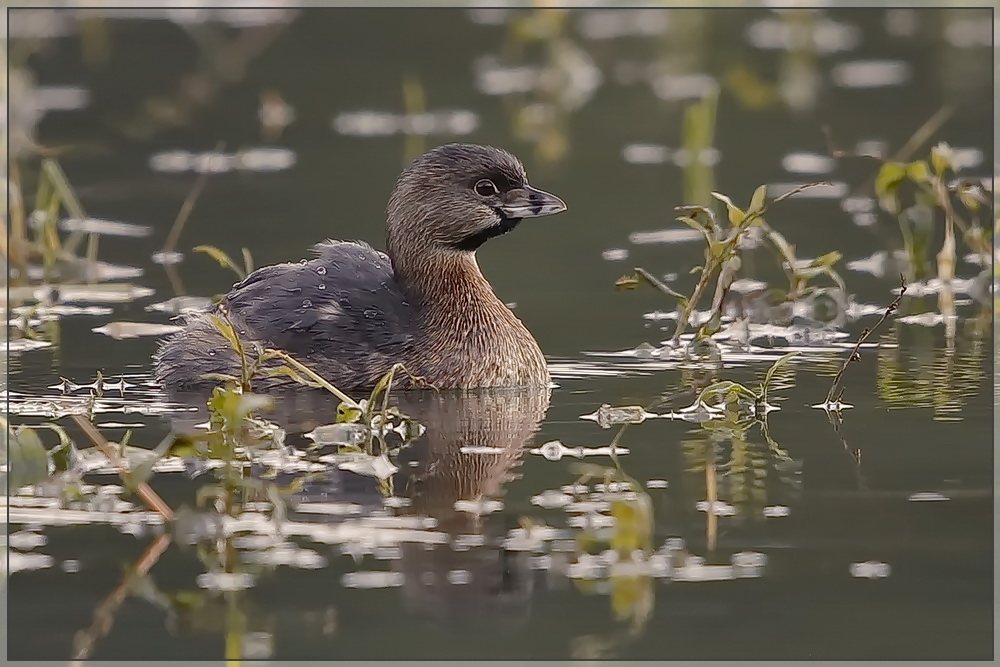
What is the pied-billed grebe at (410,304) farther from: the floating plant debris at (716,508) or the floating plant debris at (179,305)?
the floating plant debris at (716,508)

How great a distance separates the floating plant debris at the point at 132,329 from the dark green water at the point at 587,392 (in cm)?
12

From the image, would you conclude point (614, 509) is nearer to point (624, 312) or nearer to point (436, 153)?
point (436, 153)

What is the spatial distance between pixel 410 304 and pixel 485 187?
2.17 feet

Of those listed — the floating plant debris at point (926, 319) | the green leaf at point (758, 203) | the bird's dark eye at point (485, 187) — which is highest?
the bird's dark eye at point (485, 187)

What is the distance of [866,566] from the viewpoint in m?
6.57

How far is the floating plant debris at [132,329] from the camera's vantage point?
1081 cm

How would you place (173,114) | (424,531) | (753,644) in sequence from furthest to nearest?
(173,114), (424,531), (753,644)

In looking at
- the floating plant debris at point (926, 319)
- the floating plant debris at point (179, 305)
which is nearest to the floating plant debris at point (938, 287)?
the floating plant debris at point (926, 319)

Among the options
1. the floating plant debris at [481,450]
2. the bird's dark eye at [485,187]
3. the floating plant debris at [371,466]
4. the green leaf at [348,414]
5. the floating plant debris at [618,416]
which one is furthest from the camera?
the bird's dark eye at [485,187]

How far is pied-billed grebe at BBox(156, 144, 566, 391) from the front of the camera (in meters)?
9.68

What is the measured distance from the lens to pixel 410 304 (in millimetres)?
10125

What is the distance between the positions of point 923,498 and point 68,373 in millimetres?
4238

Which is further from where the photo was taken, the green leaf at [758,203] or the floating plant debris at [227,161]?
the floating plant debris at [227,161]

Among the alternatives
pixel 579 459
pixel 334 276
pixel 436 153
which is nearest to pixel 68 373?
pixel 334 276
